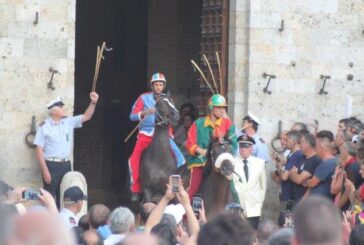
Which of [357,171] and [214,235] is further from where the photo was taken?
[357,171]

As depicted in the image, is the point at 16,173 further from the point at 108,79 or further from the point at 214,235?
the point at 214,235

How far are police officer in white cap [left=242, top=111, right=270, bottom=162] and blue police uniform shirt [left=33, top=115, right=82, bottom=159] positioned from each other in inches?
81.8

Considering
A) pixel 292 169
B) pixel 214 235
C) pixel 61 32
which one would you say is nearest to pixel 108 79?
pixel 61 32

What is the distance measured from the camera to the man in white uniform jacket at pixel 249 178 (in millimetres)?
13797

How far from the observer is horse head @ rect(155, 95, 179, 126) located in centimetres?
1380

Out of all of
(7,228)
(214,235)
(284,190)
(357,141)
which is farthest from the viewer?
(284,190)

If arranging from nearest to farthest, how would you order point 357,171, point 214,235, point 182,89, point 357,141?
point 214,235 < point 357,171 < point 357,141 < point 182,89

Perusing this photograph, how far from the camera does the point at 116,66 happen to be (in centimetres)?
2145

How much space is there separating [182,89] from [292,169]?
6.51 meters

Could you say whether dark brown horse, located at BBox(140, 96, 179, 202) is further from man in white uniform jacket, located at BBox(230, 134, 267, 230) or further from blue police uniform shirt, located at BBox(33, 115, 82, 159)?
blue police uniform shirt, located at BBox(33, 115, 82, 159)

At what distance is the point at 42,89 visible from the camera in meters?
14.7

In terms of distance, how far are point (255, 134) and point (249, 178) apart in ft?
4.14

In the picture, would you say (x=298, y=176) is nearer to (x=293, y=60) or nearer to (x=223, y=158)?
(x=223, y=158)

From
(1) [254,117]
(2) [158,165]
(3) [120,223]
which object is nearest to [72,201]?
(3) [120,223]
